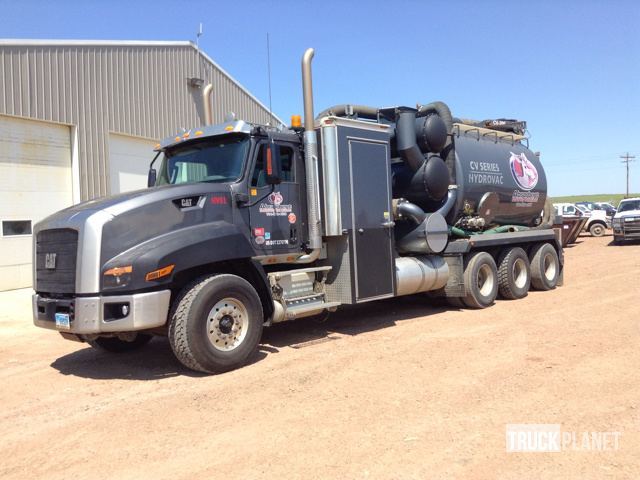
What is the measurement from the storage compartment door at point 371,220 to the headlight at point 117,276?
128 inches

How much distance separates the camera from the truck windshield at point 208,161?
22.8 ft

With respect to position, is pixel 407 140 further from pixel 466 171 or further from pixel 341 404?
pixel 341 404

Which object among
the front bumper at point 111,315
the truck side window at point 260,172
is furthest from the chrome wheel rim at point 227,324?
the truck side window at point 260,172

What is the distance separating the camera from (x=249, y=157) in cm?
691

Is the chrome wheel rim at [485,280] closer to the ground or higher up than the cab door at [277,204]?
closer to the ground

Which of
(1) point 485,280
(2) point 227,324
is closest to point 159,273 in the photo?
(2) point 227,324

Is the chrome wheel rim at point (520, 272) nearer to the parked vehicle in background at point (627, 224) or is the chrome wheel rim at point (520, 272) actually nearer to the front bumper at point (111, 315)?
the front bumper at point (111, 315)

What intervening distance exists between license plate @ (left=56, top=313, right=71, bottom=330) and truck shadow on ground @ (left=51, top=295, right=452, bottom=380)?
0.81 m

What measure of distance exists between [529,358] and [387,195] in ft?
10.8

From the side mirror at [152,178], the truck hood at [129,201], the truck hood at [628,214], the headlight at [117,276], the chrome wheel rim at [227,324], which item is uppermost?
the side mirror at [152,178]

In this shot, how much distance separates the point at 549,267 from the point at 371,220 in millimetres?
5845

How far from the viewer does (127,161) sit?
1483 centimetres

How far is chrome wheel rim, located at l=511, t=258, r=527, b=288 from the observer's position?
446 inches

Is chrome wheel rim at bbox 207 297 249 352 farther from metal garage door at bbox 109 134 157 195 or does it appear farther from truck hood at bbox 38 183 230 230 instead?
metal garage door at bbox 109 134 157 195
